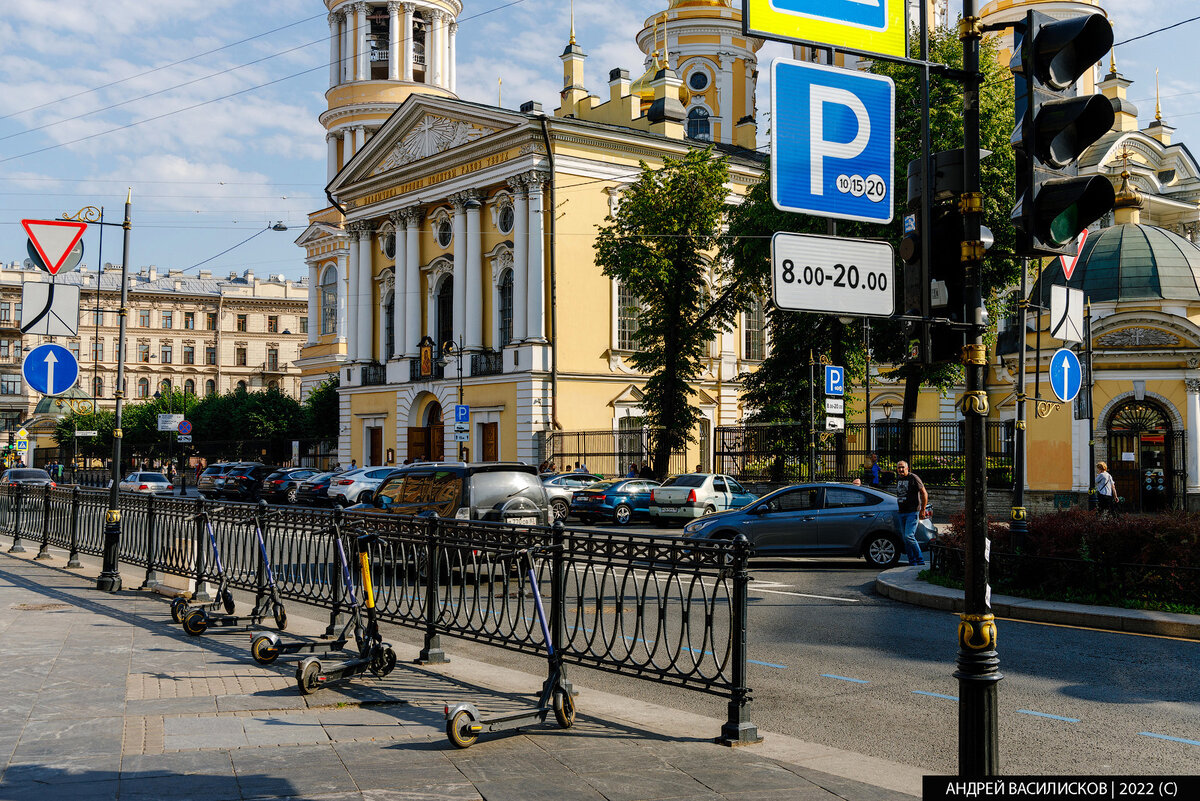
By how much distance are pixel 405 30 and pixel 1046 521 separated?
58.4m

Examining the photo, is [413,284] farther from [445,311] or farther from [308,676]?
[308,676]

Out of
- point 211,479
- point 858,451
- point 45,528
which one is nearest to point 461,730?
point 45,528

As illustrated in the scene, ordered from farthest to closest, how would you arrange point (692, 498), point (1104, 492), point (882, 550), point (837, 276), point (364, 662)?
point (692, 498) < point (1104, 492) < point (882, 550) < point (364, 662) < point (837, 276)

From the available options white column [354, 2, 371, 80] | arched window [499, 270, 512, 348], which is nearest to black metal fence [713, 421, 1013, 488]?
arched window [499, 270, 512, 348]

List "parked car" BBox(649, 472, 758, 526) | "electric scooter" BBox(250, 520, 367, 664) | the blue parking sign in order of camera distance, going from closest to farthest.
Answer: the blue parking sign
"electric scooter" BBox(250, 520, 367, 664)
"parked car" BBox(649, 472, 758, 526)

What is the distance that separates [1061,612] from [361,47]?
6113 centimetres

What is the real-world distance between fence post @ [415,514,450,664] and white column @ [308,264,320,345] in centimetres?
6581

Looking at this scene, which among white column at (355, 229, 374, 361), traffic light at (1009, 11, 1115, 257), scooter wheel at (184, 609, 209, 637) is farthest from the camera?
white column at (355, 229, 374, 361)

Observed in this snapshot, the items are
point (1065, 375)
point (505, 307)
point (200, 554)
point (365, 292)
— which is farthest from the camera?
point (365, 292)

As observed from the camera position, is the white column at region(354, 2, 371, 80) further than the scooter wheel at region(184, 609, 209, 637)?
Yes

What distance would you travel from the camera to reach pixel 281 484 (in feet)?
140

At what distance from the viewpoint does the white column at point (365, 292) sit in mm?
55000

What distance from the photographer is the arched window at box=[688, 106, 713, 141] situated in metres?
63.5

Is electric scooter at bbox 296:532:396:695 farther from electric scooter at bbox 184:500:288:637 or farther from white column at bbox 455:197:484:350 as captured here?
white column at bbox 455:197:484:350
